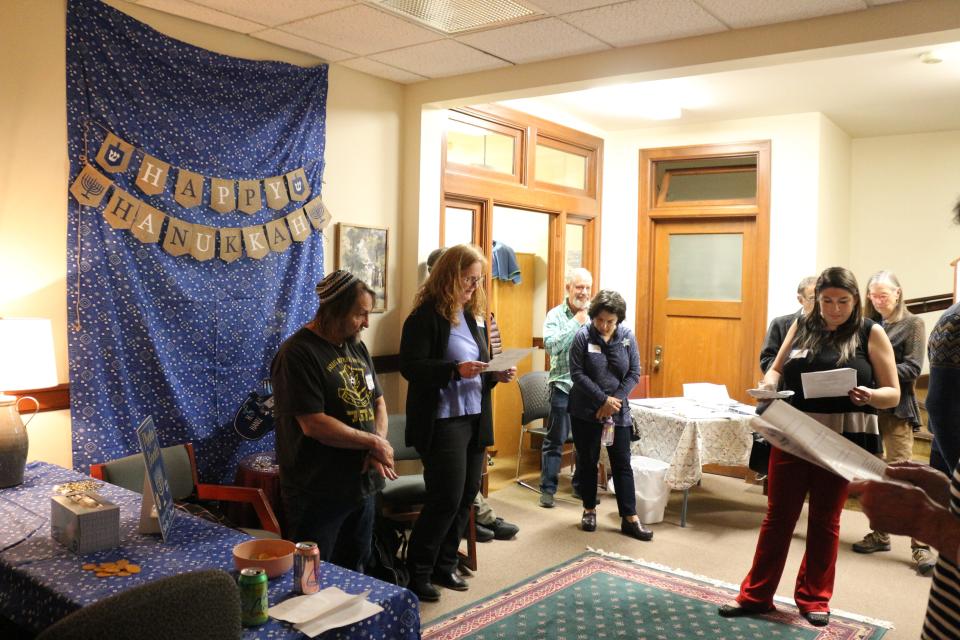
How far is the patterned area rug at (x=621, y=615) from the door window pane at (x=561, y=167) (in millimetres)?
3086

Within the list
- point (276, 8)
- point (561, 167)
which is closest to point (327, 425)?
point (276, 8)

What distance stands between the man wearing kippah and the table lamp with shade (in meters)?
0.84

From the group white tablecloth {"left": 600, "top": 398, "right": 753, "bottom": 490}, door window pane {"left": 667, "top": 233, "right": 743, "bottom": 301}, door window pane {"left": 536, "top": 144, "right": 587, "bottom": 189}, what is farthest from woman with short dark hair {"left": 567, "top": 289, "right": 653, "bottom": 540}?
door window pane {"left": 667, "top": 233, "right": 743, "bottom": 301}

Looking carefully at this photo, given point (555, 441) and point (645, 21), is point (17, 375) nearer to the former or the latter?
point (645, 21)

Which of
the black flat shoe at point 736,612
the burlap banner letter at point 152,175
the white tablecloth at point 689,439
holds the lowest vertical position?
the black flat shoe at point 736,612

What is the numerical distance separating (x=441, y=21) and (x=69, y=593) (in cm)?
269

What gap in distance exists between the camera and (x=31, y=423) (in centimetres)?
296

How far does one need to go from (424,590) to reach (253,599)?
5.83ft

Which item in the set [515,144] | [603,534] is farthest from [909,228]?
[603,534]

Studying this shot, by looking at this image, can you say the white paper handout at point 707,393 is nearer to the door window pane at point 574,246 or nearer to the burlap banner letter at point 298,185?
the door window pane at point 574,246

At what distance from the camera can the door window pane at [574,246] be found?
6104mm

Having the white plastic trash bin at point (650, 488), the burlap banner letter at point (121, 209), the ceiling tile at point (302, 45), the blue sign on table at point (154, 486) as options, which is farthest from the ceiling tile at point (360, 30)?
the white plastic trash bin at point (650, 488)

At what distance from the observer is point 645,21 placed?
333 cm

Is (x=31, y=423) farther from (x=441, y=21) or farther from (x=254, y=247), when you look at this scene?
(x=441, y=21)
